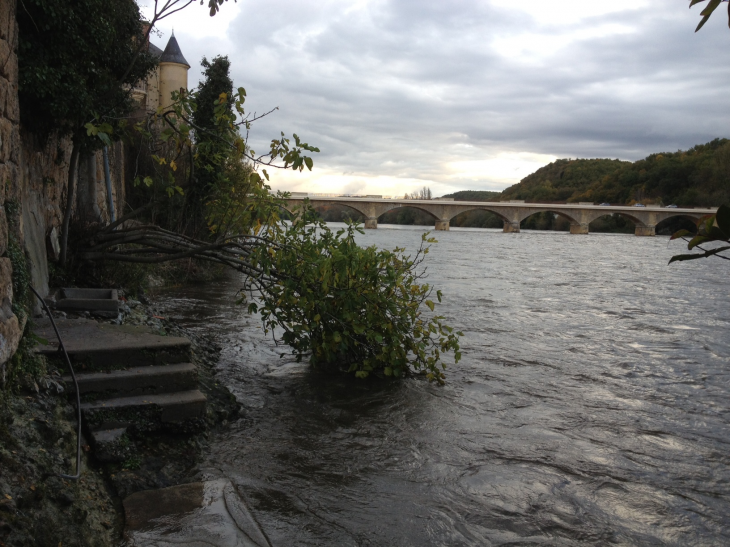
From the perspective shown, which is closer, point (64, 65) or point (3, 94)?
point (3, 94)

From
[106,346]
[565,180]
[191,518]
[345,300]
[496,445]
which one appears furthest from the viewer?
[565,180]

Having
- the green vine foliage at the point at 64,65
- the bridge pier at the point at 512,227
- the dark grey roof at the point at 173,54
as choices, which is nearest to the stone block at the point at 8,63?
the green vine foliage at the point at 64,65

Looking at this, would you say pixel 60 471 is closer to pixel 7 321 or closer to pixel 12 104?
pixel 7 321

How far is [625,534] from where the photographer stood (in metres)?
4.09

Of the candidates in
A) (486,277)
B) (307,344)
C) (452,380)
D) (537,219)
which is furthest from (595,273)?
(537,219)

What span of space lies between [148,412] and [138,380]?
0.87ft

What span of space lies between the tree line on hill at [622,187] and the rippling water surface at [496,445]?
57.4 metres

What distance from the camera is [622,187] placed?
9138 centimetres

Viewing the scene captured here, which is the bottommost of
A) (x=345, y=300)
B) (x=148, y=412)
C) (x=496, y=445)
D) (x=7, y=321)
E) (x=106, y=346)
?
(x=496, y=445)

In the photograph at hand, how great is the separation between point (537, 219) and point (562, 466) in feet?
299

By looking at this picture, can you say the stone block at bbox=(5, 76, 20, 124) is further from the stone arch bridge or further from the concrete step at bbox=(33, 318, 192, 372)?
the stone arch bridge

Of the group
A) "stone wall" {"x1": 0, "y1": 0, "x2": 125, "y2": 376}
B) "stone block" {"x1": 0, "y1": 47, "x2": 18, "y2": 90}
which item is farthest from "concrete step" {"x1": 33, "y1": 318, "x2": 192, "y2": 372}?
"stone block" {"x1": 0, "y1": 47, "x2": 18, "y2": 90}

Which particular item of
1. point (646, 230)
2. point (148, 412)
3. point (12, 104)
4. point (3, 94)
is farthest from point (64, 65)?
point (646, 230)

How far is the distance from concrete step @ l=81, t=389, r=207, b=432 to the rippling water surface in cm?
38
